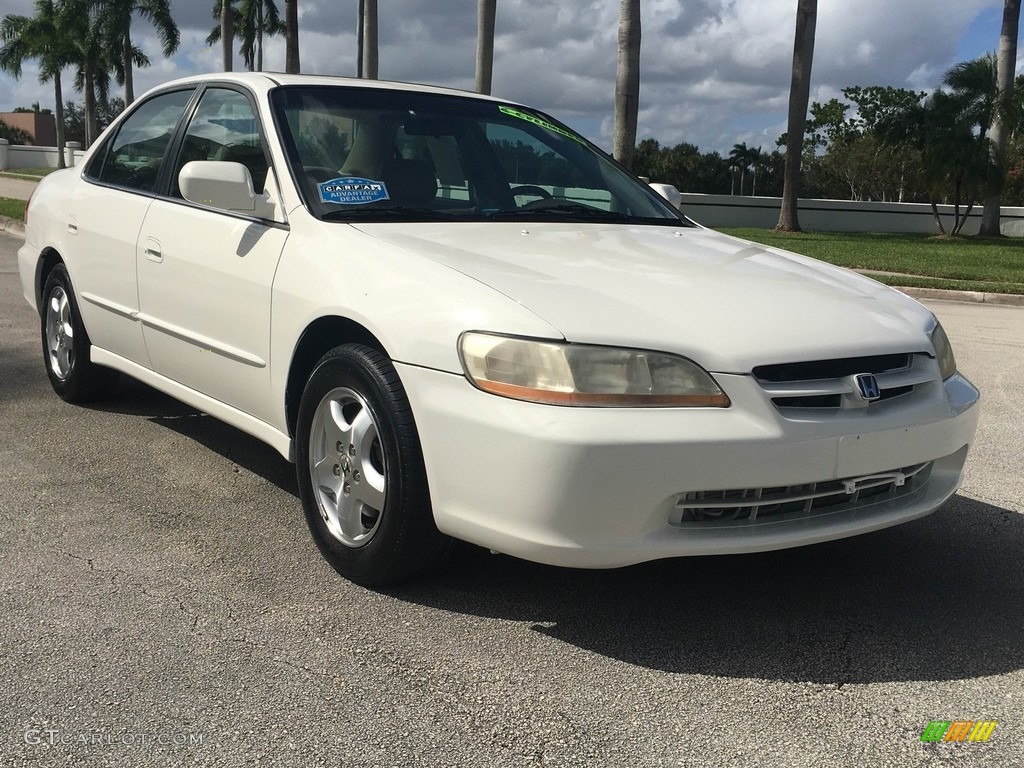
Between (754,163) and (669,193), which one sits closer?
(669,193)

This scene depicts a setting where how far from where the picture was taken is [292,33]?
104ft

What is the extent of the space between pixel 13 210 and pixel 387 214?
16.6m

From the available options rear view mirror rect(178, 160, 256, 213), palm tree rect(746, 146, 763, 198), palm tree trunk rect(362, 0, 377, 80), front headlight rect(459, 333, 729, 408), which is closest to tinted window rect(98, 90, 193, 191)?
rear view mirror rect(178, 160, 256, 213)

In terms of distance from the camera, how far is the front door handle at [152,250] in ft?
14.4

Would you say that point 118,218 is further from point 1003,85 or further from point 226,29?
point 226,29

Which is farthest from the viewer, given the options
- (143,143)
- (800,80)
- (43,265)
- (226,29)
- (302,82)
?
(226,29)

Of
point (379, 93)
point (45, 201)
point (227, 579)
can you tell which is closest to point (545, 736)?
point (227, 579)

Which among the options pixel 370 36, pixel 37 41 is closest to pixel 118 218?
pixel 370 36

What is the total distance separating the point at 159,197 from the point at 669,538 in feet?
9.21

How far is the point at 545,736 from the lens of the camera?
2.56m

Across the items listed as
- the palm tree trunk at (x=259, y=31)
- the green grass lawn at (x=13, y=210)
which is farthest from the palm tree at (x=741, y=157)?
the green grass lawn at (x=13, y=210)

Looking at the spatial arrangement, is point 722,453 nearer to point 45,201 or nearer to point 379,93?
point 379,93

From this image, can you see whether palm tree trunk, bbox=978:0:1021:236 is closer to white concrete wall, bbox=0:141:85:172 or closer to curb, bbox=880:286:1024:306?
curb, bbox=880:286:1024:306

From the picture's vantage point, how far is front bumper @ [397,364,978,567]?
2.79 metres
